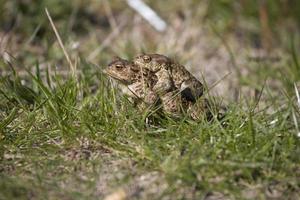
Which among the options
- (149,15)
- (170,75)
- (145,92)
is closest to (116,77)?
(145,92)

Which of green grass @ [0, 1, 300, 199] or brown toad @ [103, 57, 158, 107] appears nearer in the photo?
green grass @ [0, 1, 300, 199]

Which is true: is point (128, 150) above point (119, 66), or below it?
below

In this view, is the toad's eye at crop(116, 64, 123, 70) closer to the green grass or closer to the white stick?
the green grass

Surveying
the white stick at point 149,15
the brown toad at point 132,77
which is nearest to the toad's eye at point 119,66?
the brown toad at point 132,77

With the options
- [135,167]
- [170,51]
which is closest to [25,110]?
[135,167]

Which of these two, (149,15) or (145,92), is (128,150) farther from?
(149,15)

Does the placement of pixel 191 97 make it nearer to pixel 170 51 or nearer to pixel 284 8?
pixel 170 51

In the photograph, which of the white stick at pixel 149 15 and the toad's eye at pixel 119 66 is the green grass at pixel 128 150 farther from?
the white stick at pixel 149 15

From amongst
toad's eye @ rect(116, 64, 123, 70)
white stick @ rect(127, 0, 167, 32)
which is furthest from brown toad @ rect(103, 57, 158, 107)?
white stick @ rect(127, 0, 167, 32)
